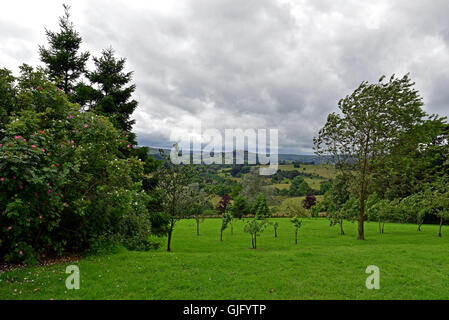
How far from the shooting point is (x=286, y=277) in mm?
7141

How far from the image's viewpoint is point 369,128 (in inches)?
736

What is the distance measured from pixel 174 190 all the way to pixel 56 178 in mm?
10582

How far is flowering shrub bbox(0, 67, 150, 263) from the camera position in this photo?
5723mm

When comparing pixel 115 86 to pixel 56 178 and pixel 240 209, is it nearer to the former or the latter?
pixel 56 178

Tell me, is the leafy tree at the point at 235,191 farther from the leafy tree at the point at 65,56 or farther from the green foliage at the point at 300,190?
the leafy tree at the point at 65,56

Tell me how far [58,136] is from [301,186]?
8839 cm

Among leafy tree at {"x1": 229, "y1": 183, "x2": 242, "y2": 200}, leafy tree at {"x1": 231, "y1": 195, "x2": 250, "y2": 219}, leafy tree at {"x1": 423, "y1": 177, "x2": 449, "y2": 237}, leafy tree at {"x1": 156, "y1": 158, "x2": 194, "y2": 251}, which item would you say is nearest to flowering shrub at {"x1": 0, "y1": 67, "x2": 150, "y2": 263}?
leafy tree at {"x1": 156, "y1": 158, "x2": 194, "y2": 251}

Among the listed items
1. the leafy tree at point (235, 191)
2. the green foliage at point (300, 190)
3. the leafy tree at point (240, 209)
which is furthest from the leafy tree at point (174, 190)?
the green foliage at point (300, 190)

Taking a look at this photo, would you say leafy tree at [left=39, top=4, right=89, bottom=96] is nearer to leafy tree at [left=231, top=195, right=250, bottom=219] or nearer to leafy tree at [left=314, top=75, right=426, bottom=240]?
leafy tree at [left=314, top=75, right=426, bottom=240]

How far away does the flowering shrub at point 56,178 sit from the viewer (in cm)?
572

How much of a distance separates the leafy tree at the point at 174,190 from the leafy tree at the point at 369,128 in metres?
12.9

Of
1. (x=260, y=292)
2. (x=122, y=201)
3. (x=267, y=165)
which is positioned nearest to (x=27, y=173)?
(x=122, y=201)

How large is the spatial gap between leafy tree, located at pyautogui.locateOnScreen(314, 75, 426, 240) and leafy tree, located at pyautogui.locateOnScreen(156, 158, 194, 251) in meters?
12.9

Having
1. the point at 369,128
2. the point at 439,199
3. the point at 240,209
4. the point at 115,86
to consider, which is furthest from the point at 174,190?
the point at 240,209
